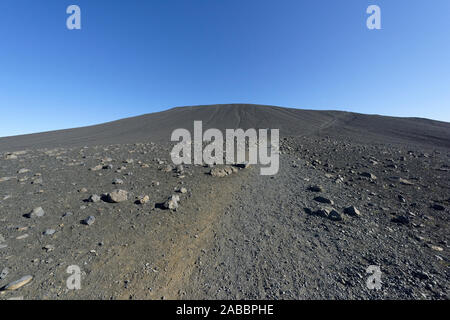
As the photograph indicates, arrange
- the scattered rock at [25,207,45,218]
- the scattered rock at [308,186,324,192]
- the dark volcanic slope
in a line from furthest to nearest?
the dark volcanic slope
the scattered rock at [308,186,324,192]
the scattered rock at [25,207,45,218]

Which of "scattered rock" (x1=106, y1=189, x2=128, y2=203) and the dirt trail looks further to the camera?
"scattered rock" (x1=106, y1=189, x2=128, y2=203)

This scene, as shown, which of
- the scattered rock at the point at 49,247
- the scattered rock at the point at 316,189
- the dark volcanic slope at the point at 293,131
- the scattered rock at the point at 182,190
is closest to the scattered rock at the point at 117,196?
the scattered rock at the point at 182,190

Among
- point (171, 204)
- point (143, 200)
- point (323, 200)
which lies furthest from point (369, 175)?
point (143, 200)

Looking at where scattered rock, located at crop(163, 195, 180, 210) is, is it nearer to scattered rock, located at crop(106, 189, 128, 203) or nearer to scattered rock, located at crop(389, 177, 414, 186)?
scattered rock, located at crop(106, 189, 128, 203)

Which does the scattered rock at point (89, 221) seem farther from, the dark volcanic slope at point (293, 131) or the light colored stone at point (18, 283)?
the dark volcanic slope at point (293, 131)

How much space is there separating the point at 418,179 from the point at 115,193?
10.7m

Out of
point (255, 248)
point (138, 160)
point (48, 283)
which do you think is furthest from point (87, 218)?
point (138, 160)

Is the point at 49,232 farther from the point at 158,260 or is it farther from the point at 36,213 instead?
the point at 158,260

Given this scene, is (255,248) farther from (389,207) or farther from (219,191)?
(389,207)

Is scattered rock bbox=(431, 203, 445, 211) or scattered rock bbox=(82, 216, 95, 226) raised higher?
scattered rock bbox=(82, 216, 95, 226)

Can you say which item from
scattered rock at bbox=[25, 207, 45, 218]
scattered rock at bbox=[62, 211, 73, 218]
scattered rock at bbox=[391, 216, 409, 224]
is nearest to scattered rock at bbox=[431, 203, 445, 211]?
scattered rock at bbox=[391, 216, 409, 224]
